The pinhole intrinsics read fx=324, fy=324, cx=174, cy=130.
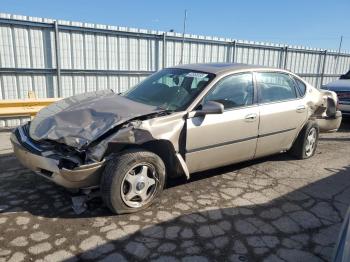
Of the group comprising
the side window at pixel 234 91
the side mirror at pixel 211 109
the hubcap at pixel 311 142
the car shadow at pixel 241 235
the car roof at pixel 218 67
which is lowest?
the car shadow at pixel 241 235

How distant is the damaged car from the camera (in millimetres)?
3451

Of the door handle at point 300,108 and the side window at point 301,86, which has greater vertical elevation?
the side window at point 301,86

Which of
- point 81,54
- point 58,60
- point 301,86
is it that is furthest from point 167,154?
point 81,54

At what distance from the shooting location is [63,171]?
332cm

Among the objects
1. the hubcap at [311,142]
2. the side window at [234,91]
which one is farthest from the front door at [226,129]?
the hubcap at [311,142]

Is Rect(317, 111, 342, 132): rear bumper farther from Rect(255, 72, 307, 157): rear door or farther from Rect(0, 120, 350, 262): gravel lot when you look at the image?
Rect(0, 120, 350, 262): gravel lot

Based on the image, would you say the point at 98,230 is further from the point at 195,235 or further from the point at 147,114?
the point at 147,114

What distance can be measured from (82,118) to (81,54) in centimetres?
512

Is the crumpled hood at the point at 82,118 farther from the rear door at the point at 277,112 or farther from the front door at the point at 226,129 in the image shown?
the rear door at the point at 277,112

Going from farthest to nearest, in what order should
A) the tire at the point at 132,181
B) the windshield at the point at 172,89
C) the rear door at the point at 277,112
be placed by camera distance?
1. the rear door at the point at 277,112
2. the windshield at the point at 172,89
3. the tire at the point at 132,181

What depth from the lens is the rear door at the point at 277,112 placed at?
480 cm

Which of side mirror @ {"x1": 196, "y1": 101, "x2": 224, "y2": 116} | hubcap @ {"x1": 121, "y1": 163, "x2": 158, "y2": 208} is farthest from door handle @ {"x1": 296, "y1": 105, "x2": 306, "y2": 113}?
hubcap @ {"x1": 121, "y1": 163, "x2": 158, "y2": 208}

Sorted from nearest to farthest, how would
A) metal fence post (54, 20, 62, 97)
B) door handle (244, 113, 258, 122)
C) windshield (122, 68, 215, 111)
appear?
windshield (122, 68, 215, 111), door handle (244, 113, 258, 122), metal fence post (54, 20, 62, 97)

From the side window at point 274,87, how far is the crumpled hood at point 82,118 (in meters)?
1.77
